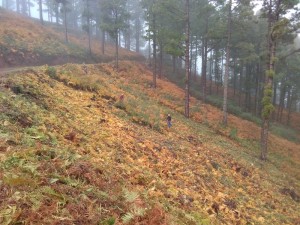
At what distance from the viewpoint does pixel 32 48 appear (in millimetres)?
34094

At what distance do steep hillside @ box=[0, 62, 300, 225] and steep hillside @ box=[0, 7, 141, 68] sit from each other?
592 inches

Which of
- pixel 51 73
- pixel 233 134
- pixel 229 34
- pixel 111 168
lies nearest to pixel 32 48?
pixel 51 73

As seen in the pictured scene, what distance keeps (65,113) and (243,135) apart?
61.1 feet

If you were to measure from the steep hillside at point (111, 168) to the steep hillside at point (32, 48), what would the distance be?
15046 mm

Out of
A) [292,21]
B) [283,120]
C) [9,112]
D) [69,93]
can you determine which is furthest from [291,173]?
[283,120]

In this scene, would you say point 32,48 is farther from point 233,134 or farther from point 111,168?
point 111,168

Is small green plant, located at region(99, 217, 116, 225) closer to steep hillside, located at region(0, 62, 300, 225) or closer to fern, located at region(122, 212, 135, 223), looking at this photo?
steep hillside, located at region(0, 62, 300, 225)

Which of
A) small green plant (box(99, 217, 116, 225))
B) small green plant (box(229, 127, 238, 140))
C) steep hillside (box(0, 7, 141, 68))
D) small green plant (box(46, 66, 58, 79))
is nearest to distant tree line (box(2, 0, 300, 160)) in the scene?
small green plant (box(229, 127, 238, 140))

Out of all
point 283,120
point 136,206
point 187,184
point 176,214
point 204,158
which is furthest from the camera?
point 283,120

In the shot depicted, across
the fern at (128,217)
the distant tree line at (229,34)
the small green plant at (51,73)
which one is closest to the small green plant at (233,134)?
the distant tree line at (229,34)

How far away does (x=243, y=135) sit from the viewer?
26.2 meters

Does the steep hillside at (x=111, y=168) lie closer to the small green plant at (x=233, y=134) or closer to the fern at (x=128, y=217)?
the fern at (x=128, y=217)

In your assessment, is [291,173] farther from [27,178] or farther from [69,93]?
[27,178]

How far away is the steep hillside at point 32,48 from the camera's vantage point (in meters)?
30.0
